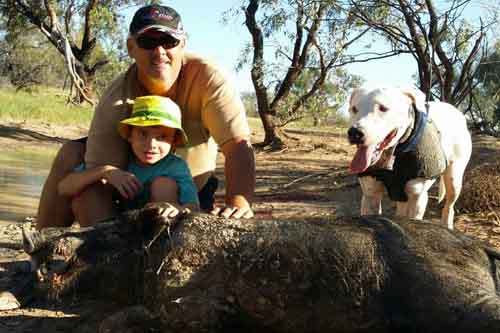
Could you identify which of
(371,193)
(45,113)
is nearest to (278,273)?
(371,193)

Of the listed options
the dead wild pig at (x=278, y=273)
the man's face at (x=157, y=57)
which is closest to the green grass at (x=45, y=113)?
the man's face at (x=157, y=57)

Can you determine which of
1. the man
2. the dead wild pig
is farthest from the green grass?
the dead wild pig

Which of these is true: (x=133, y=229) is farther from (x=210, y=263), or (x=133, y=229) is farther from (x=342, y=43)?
(x=342, y=43)

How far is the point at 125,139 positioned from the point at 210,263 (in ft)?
4.72

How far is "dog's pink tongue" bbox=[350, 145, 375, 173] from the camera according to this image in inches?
167

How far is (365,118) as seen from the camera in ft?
13.9

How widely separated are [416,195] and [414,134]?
16.9 inches

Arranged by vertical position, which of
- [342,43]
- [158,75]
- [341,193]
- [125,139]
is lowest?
[341,193]

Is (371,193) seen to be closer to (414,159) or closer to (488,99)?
(414,159)

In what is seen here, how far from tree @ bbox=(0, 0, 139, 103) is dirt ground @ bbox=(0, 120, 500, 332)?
99.2 inches

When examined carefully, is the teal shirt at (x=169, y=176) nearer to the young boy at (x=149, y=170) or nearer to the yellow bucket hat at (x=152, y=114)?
the young boy at (x=149, y=170)

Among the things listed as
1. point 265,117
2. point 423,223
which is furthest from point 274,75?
point 423,223

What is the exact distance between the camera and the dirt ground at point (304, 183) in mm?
5441

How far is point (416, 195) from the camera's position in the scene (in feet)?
14.7
